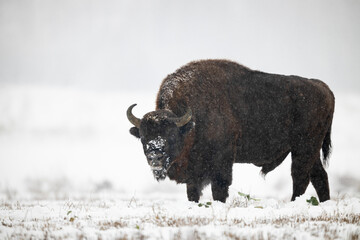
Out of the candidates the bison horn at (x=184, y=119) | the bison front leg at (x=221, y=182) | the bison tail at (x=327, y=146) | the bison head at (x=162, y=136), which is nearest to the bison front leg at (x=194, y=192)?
the bison front leg at (x=221, y=182)

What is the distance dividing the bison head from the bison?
20 mm

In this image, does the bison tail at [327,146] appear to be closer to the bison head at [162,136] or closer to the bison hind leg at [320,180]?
the bison hind leg at [320,180]

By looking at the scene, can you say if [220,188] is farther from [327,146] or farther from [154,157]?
[327,146]

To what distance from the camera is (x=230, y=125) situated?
859 cm

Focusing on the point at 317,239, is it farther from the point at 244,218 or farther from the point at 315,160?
the point at 315,160

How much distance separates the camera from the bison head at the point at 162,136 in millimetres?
7421

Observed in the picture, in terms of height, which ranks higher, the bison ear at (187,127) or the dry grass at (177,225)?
the bison ear at (187,127)

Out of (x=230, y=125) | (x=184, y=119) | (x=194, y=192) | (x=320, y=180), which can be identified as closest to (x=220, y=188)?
(x=194, y=192)

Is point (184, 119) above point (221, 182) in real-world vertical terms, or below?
above

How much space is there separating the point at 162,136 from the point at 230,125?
5.84 feet

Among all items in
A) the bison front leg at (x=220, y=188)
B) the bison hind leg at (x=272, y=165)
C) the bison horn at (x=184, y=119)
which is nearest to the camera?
the bison horn at (x=184, y=119)

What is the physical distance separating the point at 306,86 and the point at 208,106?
2.77 m

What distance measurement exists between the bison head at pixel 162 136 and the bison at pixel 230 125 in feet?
0.06

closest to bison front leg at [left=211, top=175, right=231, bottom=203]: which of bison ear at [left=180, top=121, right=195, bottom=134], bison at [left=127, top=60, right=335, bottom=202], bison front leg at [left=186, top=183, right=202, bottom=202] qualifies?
bison at [left=127, top=60, right=335, bottom=202]
